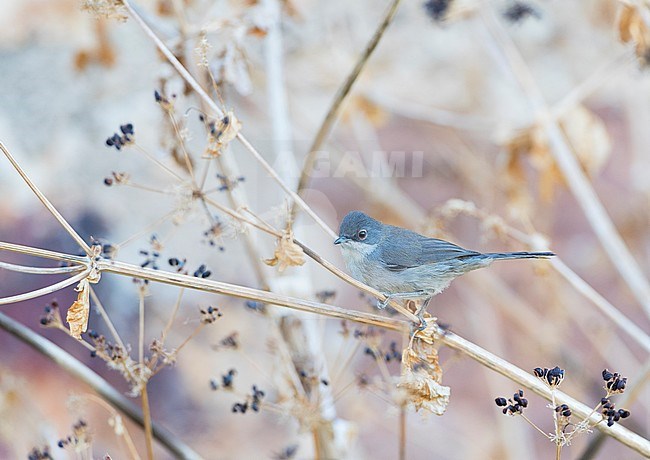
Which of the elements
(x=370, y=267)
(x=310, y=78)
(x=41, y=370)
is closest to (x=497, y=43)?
(x=370, y=267)

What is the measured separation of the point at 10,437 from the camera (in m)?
2.27

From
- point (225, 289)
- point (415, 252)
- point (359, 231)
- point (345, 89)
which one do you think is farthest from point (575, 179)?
point (225, 289)

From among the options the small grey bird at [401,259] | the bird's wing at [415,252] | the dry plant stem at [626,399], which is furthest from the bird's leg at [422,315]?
the dry plant stem at [626,399]

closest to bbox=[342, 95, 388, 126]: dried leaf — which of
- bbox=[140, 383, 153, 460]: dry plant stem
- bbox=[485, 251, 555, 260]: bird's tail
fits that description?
bbox=[485, 251, 555, 260]: bird's tail

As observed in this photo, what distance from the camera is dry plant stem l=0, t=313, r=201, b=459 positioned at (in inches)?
74.7

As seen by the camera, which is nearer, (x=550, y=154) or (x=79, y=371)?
(x=79, y=371)

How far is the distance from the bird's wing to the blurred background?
134 mm

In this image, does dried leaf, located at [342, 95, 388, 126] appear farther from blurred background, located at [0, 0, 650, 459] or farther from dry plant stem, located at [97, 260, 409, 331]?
dry plant stem, located at [97, 260, 409, 331]

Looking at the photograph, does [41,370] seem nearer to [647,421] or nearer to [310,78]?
[310,78]

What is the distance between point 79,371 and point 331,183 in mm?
2903

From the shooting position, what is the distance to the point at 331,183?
4645mm

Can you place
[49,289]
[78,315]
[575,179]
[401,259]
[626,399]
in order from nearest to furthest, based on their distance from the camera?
1. [49,289]
2. [78,315]
3. [626,399]
4. [401,259]
5. [575,179]

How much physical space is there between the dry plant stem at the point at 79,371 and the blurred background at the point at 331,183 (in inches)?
8.3

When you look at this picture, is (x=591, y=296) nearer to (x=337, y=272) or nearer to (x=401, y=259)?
(x=401, y=259)
